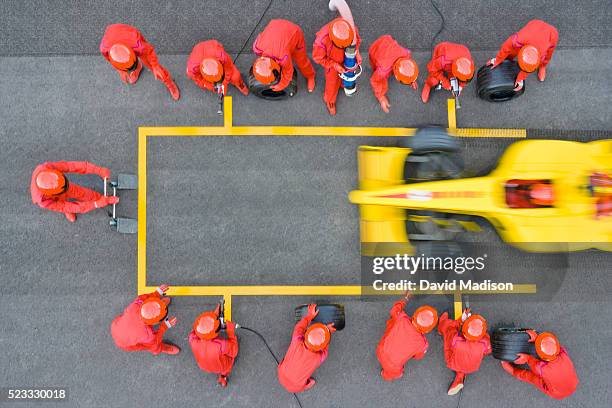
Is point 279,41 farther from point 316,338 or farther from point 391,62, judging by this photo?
point 316,338

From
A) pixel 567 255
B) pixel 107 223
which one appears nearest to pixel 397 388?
pixel 567 255

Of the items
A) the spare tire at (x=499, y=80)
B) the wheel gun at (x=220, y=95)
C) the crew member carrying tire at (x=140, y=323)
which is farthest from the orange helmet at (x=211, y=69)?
the spare tire at (x=499, y=80)

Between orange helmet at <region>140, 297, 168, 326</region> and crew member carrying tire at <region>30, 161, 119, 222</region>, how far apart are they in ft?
4.51

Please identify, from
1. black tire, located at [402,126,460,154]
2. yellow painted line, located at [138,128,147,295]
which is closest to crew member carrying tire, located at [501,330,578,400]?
black tire, located at [402,126,460,154]

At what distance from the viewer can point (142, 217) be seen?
4.83m

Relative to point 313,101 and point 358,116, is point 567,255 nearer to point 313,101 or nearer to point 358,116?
point 358,116

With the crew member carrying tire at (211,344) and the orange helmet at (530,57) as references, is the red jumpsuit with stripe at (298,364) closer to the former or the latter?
the crew member carrying tire at (211,344)

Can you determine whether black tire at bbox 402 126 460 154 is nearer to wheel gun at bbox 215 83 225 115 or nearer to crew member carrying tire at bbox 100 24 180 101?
wheel gun at bbox 215 83 225 115

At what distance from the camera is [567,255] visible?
4812mm

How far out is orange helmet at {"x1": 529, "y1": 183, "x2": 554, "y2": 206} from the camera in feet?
12.9

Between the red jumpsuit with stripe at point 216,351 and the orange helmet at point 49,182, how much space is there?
199 centimetres

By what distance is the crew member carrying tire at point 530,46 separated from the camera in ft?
13.6

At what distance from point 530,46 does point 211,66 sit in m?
3.36

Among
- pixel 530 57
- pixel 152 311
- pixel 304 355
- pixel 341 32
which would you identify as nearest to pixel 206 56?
pixel 341 32
